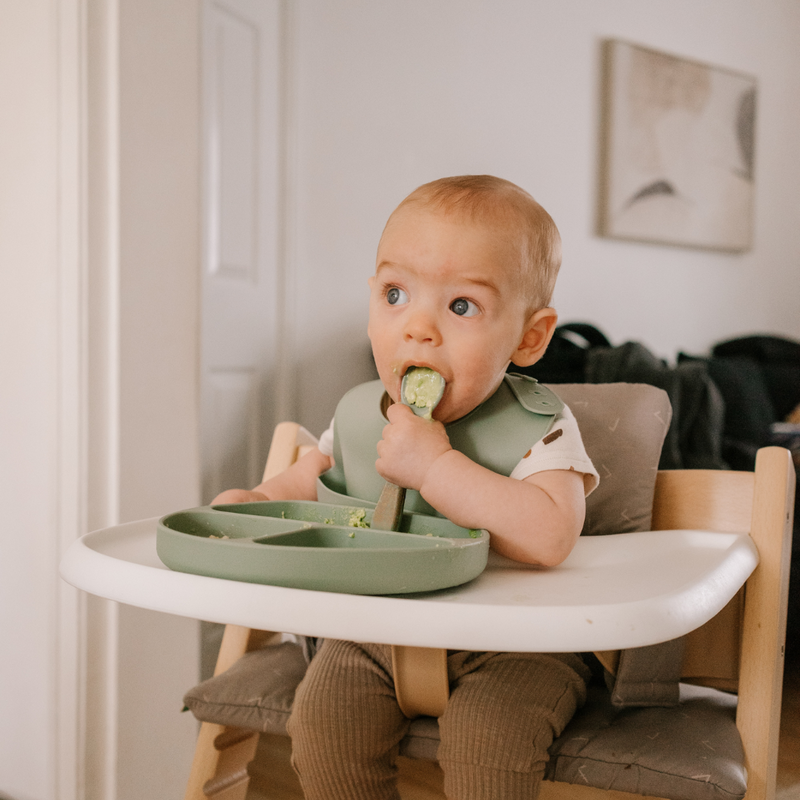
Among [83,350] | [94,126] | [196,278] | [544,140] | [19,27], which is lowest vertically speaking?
[83,350]

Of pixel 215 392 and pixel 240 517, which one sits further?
pixel 215 392

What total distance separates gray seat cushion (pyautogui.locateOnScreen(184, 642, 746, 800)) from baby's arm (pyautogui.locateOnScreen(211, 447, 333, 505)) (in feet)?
0.71

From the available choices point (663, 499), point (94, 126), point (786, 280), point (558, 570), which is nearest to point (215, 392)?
point (94, 126)

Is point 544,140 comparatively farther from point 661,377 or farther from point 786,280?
point 786,280

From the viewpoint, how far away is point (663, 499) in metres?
0.92

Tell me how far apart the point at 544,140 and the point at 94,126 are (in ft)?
5.67

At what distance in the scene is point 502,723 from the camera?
0.69m

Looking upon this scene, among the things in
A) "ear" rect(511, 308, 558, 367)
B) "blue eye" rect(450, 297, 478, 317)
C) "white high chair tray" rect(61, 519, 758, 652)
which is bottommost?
"white high chair tray" rect(61, 519, 758, 652)

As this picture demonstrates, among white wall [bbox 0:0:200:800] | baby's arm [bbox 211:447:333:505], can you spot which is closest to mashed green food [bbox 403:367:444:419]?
baby's arm [bbox 211:447:333:505]

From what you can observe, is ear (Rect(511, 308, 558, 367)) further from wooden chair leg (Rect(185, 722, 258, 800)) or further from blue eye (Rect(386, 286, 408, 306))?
wooden chair leg (Rect(185, 722, 258, 800))

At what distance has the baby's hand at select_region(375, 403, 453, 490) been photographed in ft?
2.11

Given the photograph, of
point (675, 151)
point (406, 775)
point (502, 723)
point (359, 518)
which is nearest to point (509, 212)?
point (359, 518)

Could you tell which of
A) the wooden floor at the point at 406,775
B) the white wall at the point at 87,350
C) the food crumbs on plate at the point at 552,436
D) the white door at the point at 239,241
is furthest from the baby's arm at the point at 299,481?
the white door at the point at 239,241

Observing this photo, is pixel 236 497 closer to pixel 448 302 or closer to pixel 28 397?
pixel 448 302
